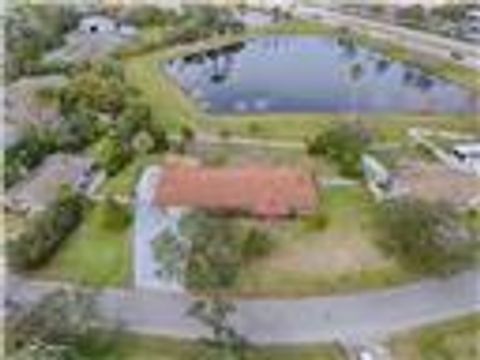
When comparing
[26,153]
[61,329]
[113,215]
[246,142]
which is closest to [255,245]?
[113,215]

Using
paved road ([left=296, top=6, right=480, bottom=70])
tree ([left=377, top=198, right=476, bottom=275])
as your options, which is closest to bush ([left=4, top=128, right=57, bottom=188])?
tree ([left=377, top=198, right=476, bottom=275])

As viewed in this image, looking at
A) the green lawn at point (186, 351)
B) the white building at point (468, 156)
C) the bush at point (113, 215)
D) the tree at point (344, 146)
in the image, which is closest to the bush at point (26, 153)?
the bush at point (113, 215)

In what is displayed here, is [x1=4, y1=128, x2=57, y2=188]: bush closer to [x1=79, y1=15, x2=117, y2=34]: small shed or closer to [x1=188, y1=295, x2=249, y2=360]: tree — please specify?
[x1=188, y1=295, x2=249, y2=360]: tree

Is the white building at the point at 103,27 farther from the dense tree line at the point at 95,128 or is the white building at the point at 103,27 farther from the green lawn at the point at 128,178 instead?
the green lawn at the point at 128,178

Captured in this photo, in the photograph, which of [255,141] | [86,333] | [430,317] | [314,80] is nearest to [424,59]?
[314,80]

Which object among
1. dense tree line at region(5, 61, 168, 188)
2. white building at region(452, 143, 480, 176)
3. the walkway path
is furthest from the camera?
the walkway path

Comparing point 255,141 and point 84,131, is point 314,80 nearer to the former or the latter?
point 255,141

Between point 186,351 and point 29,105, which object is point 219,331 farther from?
point 29,105
